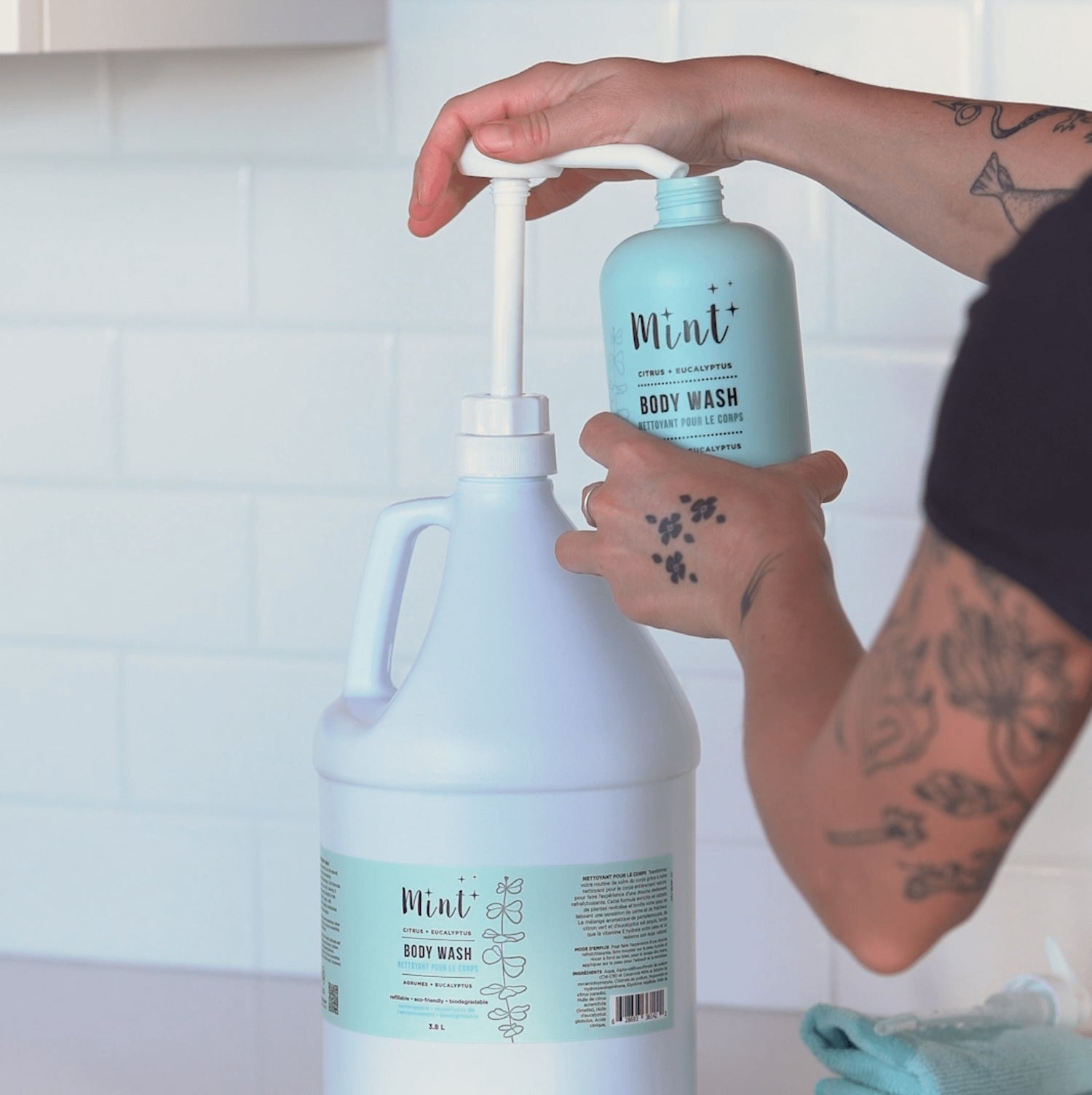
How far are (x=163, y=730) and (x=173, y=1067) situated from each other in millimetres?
244

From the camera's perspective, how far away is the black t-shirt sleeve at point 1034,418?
1.50ft

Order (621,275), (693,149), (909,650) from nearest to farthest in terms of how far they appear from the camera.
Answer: (909,650)
(621,275)
(693,149)

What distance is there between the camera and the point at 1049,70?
0.98 meters

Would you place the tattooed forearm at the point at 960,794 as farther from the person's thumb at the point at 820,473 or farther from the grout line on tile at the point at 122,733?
the grout line on tile at the point at 122,733

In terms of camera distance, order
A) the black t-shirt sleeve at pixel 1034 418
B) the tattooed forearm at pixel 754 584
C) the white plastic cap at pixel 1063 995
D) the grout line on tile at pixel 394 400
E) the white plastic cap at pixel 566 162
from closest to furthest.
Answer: the black t-shirt sleeve at pixel 1034 418
the tattooed forearm at pixel 754 584
the white plastic cap at pixel 566 162
the white plastic cap at pixel 1063 995
the grout line on tile at pixel 394 400

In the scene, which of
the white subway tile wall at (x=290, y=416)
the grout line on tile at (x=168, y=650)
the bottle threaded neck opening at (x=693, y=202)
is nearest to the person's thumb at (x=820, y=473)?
the bottle threaded neck opening at (x=693, y=202)

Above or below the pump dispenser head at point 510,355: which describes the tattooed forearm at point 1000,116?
above

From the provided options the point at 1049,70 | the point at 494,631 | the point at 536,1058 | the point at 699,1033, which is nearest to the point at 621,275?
the point at 494,631

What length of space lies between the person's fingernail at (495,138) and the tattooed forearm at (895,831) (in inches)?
14.2

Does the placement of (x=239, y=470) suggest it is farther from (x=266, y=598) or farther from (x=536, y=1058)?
(x=536, y=1058)

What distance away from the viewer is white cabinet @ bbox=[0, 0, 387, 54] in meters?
0.76

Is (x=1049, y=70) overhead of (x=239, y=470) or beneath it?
overhead

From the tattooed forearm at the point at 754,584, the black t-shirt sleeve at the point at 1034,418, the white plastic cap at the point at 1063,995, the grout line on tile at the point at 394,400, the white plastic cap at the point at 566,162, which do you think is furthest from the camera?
the grout line on tile at the point at 394,400

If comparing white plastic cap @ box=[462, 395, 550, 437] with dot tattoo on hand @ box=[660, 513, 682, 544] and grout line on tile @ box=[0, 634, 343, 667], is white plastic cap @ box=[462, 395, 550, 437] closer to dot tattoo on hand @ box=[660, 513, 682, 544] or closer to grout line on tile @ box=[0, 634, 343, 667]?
dot tattoo on hand @ box=[660, 513, 682, 544]
